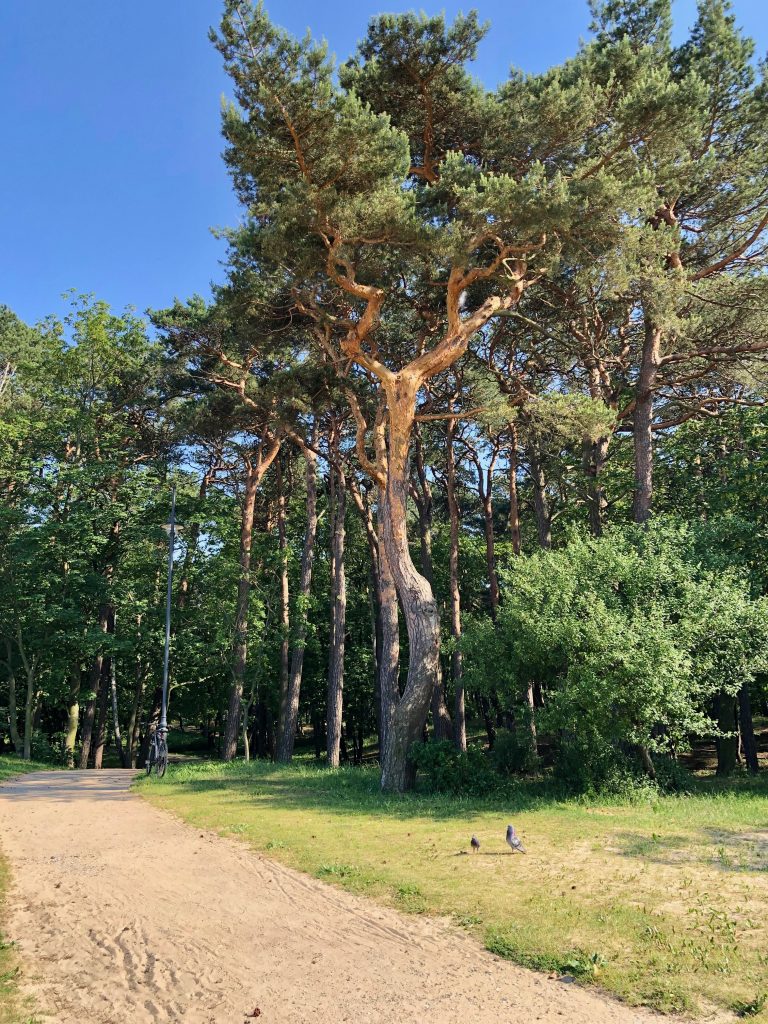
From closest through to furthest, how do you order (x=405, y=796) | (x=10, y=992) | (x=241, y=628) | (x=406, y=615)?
(x=10, y=992) < (x=405, y=796) < (x=406, y=615) < (x=241, y=628)

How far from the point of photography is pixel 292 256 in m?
13.4

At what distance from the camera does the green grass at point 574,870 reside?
4453 millimetres

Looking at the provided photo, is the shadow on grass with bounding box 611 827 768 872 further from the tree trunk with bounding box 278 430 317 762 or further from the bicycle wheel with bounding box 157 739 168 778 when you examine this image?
the tree trunk with bounding box 278 430 317 762

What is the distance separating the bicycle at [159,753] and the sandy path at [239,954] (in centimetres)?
960

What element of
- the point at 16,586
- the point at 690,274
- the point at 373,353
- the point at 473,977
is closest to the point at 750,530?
the point at 690,274

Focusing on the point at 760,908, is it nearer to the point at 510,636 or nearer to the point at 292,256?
the point at 510,636

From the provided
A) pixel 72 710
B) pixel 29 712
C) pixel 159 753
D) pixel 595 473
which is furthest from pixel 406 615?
pixel 72 710

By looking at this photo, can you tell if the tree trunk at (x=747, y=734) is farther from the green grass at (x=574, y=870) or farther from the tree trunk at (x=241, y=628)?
the tree trunk at (x=241, y=628)

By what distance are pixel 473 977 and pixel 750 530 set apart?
13.8 meters

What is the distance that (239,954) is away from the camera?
495 centimetres

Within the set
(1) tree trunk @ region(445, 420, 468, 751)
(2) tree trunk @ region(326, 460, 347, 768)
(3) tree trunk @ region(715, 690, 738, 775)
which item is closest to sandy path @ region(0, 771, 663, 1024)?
(2) tree trunk @ region(326, 460, 347, 768)

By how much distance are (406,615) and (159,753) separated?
8770 mm

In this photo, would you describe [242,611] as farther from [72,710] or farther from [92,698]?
[72,710]

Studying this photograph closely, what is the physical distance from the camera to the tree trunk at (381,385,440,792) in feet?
45.7
